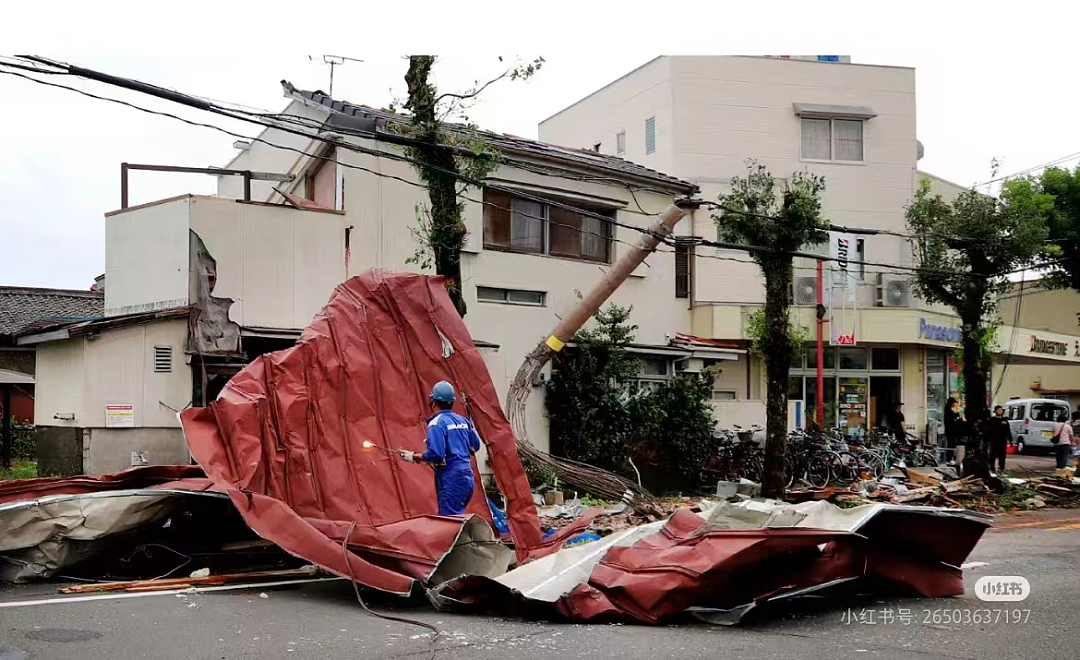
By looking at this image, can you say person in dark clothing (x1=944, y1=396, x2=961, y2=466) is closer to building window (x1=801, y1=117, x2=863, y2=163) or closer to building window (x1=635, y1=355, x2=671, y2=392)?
building window (x1=801, y1=117, x2=863, y2=163)

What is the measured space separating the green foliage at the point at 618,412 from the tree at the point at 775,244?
206 centimetres

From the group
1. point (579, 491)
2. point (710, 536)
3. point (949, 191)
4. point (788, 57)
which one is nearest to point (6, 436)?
point (579, 491)

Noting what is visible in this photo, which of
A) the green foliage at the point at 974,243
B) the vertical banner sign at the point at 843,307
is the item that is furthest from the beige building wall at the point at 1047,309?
the green foliage at the point at 974,243

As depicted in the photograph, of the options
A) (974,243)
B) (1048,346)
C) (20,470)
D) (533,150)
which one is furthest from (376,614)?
(1048,346)

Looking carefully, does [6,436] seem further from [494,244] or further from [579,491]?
[579,491]

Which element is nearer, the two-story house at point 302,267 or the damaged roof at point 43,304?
the two-story house at point 302,267

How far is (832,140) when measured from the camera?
28719 millimetres

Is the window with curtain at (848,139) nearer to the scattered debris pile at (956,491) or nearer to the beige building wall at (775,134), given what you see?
the beige building wall at (775,134)

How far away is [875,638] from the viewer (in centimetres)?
638

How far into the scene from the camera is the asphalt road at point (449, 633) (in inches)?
230

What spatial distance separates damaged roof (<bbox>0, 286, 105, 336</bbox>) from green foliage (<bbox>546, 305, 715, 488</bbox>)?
14051 millimetres

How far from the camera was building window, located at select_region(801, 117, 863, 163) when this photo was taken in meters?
A: 28.6

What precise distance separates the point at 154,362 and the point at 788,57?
71.1 ft

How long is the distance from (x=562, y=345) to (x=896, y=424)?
1329 centimetres
